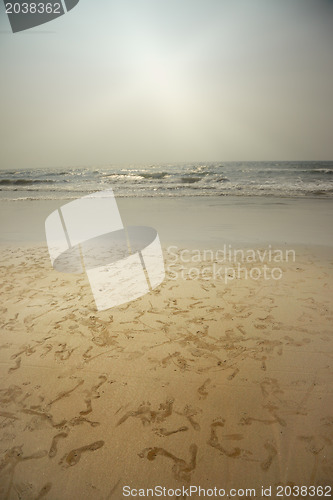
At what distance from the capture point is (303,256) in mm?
5809

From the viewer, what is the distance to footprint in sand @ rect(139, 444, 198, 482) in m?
1.90

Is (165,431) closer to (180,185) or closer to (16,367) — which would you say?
(16,367)

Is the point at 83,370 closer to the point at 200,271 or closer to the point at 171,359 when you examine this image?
the point at 171,359

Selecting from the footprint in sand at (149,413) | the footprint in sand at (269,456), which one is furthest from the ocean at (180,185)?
the footprint in sand at (269,456)

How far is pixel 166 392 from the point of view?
2537mm

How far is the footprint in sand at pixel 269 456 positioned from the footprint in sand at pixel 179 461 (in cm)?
46

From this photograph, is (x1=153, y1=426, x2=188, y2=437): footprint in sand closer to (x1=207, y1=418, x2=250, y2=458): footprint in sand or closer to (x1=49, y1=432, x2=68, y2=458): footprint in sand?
(x1=207, y1=418, x2=250, y2=458): footprint in sand

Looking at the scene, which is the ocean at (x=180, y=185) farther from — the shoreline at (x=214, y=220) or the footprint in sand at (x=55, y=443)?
the footprint in sand at (x=55, y=443)

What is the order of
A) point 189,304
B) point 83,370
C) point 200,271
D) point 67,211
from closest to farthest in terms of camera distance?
point 83,370
point 189,304
point 200,271
point 67,211

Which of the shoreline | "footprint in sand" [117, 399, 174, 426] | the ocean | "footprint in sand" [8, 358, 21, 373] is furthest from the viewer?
the ocean

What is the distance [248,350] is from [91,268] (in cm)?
332

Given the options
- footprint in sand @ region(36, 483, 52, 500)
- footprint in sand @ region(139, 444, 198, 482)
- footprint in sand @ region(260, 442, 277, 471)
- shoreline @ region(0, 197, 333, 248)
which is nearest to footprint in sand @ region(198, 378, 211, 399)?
footprint in sand @ region(139, 444, 198, 482)

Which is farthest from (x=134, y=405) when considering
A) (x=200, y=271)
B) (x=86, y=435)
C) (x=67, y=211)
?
(x=67, y=211)

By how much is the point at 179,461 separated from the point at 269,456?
629mm
